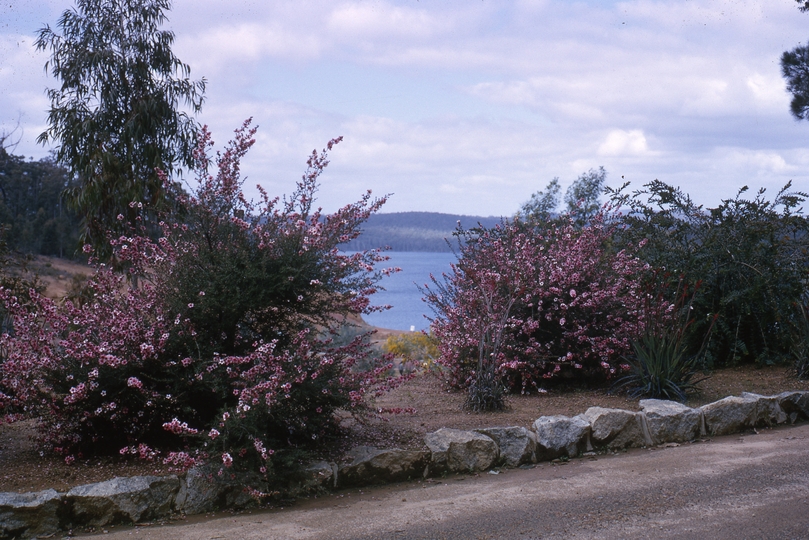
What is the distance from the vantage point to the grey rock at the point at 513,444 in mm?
6059

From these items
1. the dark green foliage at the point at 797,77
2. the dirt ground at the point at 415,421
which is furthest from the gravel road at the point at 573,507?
the dark green foliage at the point at 797,77

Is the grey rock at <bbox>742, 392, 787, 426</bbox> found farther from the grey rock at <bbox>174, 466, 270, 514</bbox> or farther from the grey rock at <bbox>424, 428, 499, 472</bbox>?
the grey rock at <bbox>174, 466, 270, 514</bbox>

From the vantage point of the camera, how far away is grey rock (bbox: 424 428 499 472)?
5812mm

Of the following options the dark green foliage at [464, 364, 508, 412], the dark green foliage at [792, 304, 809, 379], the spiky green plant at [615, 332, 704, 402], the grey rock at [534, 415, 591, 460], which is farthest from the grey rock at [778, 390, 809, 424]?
the dark green foliage at [464, 364, 508, 412]

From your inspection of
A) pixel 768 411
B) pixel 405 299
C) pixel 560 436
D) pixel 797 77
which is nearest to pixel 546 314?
pixel 560 436

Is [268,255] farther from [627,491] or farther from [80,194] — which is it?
[80,194]

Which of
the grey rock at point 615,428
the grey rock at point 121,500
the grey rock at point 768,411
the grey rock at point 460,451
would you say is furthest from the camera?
the grey rock at point 768,411

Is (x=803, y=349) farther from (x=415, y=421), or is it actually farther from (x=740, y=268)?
(x=415, y=421)

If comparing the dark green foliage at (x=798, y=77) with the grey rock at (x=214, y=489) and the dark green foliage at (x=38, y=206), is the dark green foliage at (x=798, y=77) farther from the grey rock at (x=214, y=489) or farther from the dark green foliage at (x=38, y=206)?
the dark green foliage at (x=38, y=206)

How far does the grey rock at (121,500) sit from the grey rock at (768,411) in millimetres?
5845

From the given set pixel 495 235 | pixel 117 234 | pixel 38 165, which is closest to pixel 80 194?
pixel 117 234

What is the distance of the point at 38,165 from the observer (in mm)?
34000

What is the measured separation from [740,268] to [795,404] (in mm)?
3196

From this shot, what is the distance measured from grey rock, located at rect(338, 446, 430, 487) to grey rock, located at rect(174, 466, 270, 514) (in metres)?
0.72
